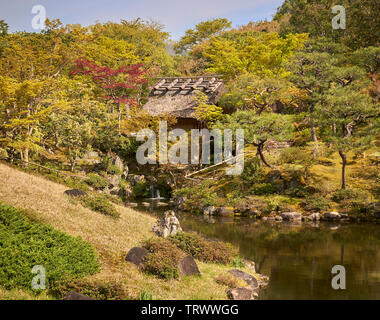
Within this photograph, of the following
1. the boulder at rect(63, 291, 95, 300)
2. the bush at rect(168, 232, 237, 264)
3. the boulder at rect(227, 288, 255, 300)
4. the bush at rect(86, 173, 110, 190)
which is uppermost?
the bush at rect(86, 173, 110, 190)

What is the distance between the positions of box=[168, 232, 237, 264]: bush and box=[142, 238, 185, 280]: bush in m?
1.14

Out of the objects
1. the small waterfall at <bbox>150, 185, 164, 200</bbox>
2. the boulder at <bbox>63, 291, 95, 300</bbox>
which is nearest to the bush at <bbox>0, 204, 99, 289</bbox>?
the boulder at <bbox>63, 291, 95, 300</bbox>

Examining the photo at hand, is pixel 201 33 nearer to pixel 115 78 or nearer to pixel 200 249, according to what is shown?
pixel 115 78

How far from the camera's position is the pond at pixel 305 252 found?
1067cm

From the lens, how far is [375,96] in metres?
28.9

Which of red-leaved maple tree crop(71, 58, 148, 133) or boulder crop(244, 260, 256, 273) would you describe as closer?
boulder crop(244, 260, 256, 273)

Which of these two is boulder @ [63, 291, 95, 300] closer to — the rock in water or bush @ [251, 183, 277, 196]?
the rock in water

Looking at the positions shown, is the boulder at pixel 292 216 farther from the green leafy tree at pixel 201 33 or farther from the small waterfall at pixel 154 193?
the green leafy tree at pixel 201 33

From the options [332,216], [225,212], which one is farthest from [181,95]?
[332,216]

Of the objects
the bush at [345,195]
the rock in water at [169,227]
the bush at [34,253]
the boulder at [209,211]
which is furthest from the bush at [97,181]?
the bush at [345,195]

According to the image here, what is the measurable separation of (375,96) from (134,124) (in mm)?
18753

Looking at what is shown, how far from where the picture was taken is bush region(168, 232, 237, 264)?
12189mm
